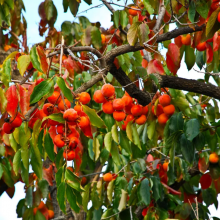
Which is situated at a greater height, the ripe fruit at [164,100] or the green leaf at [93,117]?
the ripe fruit at [164,100]

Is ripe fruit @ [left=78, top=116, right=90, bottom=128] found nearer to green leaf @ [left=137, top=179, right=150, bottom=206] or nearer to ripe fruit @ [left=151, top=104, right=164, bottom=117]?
ripe fruit @ [left=151, top=104, right=164, bottom=117]

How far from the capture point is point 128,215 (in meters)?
2.44

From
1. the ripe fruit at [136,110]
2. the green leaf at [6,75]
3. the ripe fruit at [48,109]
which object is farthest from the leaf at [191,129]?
the green leaf at [6,75]

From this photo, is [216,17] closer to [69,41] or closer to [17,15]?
[69,41]

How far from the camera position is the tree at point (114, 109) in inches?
48.3

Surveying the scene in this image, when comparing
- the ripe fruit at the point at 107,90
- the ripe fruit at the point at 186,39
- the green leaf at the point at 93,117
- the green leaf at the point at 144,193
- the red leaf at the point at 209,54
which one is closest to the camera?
the green leaf at the point at 93,117

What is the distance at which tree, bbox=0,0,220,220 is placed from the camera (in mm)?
1226

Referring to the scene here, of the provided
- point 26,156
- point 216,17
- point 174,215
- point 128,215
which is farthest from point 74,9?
point 174,215

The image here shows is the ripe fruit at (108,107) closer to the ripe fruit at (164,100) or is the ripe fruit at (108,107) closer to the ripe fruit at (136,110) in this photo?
the ripe fruit at (136,110)

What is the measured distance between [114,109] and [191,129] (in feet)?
1.61

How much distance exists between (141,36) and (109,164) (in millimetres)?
1575

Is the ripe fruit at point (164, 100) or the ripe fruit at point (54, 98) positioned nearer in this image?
the ripe fruit at point (54, 98)

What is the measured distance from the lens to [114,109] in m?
1.38

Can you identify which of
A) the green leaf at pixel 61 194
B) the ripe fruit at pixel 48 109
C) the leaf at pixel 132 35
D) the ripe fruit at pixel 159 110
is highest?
the leaf at pixel 132 35
